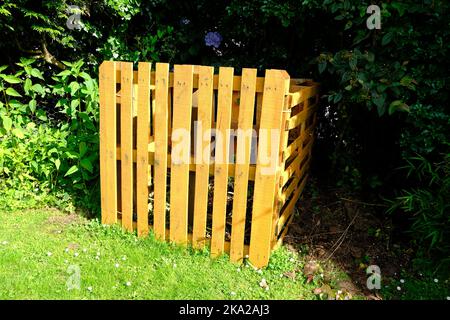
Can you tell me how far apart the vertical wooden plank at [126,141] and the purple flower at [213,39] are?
154 cm

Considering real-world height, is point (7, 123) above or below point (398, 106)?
below

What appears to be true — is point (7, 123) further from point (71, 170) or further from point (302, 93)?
point (302, 93)

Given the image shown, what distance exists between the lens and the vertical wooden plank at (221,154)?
2.84 m

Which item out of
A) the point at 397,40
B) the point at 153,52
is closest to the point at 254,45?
the point at 153,52

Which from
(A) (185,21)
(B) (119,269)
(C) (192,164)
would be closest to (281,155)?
(C) (192,164)

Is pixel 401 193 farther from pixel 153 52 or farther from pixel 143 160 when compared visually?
pixel 153 52

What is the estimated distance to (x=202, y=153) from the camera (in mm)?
3006

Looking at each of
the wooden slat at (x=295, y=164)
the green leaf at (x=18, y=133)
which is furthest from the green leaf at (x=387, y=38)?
the green leaf at (x=18, y=133)

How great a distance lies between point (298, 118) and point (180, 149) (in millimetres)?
971

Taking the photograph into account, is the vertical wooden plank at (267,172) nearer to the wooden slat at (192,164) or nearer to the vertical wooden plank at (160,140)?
the wooden slat at (192,164)

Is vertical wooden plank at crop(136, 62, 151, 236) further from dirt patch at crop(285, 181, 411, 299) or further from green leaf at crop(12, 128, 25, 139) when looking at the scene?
green leaf at crop(12, 128, 25, 139)

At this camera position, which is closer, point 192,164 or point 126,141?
point 192,164

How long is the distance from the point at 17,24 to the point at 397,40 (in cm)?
368

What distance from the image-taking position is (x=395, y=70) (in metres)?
3.21
